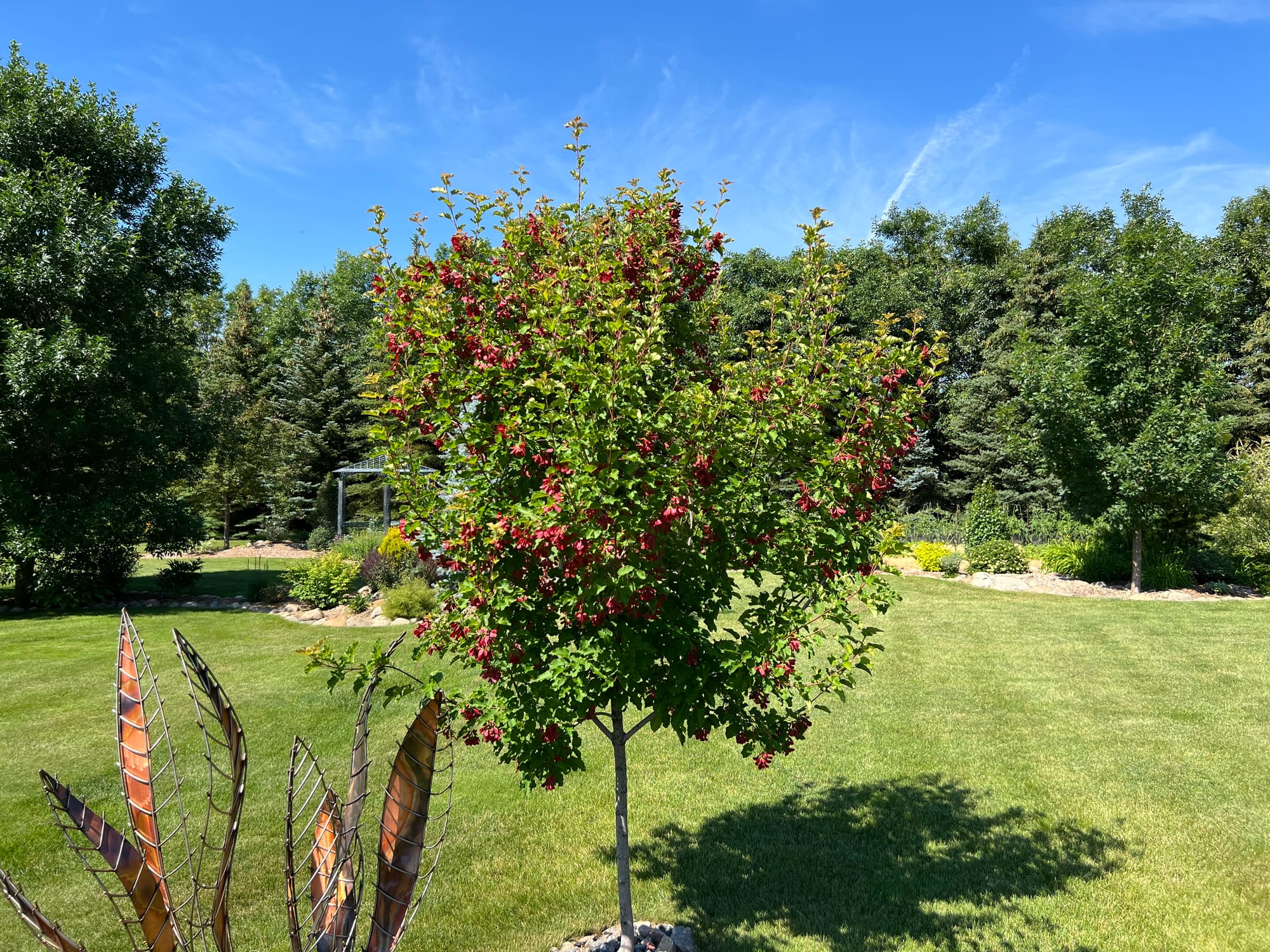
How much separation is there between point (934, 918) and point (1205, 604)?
1335cm

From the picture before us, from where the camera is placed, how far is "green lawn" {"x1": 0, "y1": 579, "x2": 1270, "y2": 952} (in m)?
4.89

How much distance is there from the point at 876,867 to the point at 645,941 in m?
1.99

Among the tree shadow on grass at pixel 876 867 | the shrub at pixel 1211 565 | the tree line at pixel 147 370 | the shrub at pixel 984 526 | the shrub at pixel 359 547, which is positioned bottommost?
the tree shadow on grass at pixel 876 867

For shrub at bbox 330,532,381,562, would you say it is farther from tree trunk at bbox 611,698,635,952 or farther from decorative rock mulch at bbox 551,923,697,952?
tree trunk at bbox 611,698,635,952

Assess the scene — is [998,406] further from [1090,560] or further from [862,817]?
[862,817]

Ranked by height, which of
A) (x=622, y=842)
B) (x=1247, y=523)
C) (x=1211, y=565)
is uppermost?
(x=1247, y=523)

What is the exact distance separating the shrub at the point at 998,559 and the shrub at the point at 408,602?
13.0 metres

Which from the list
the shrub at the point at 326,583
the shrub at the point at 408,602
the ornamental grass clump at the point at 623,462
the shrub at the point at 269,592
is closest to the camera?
the ornamental grass clump at the point at 623,462

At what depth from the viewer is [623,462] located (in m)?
3.34


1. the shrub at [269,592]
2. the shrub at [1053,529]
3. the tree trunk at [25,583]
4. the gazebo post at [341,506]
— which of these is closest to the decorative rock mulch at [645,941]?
the shrub at [269,592]

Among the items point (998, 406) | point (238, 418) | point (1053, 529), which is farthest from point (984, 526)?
point (238, 418)

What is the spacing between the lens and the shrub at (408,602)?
13.6 meters

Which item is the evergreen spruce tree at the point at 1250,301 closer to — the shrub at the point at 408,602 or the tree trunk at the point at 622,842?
the shrub at the point at 408,602

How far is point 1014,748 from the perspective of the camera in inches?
310
